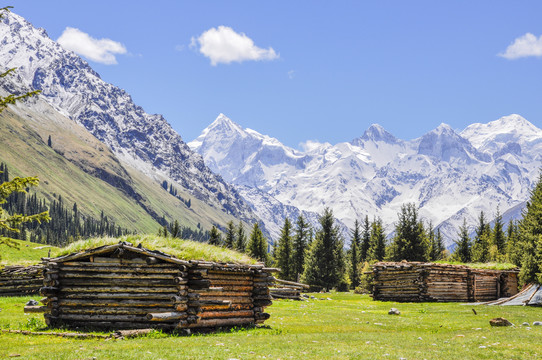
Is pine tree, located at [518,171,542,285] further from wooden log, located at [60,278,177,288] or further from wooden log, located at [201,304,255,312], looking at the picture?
wooden log, located at [60,278,177,288]

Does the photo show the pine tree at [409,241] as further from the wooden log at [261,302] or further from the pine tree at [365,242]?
the wooden log at [261,302]

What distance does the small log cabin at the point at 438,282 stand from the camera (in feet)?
156

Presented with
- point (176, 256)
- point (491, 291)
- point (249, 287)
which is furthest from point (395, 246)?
point (176, 256)

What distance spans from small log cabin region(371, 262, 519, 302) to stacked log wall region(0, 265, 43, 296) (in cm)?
3282

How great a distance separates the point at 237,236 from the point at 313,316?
6752 cm

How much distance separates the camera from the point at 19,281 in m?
39.6

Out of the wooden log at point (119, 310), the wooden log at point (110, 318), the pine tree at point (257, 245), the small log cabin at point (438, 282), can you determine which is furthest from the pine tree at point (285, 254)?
the wooden log at point (110, 318)

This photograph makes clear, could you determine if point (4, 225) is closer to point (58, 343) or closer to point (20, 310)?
A: point (58, 343)

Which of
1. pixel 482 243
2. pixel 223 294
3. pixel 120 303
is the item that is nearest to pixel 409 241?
pixel 482 243

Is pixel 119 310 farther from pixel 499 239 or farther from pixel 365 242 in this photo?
pixel 499 239

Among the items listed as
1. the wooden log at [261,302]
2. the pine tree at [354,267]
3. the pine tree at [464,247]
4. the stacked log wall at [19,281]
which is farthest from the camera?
the pine tree at [354,267]

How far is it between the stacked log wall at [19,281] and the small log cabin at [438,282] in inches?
1292

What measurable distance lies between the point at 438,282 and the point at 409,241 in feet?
66.3

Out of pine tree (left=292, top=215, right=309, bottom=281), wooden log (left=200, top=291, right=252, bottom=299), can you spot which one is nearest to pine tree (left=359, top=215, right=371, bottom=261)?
pine tree (left=292, top=215, right=309, bottom=281)
